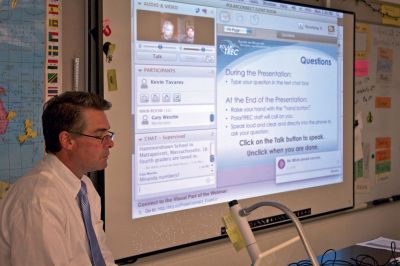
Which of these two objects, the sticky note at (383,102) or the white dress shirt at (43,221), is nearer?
the white dress shirt at (43,221)

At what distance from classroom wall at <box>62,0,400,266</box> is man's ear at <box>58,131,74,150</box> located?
0.47 m

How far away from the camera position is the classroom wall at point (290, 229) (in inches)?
84.8

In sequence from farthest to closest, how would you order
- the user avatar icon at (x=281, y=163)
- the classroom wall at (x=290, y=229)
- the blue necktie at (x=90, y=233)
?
the user avatar icon at (x=281, y=163)
the classroom wall at (x=290, y=229)
the blue necktie at (x=90, y=233)

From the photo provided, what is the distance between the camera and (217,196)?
264 cm

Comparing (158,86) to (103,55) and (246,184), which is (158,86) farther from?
(246,184)

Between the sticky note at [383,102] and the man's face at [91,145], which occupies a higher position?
the sticky note at [383,102]


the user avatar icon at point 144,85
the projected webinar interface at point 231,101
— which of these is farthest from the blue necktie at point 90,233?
the user avatar icon at point 144,85

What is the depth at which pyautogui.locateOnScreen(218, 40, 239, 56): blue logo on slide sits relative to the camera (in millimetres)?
2619

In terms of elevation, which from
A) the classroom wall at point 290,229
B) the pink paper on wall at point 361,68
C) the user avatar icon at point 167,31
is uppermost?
the user avatar icon at point 167,31

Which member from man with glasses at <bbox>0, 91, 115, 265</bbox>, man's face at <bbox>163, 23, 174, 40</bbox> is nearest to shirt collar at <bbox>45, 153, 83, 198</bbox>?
man with glasses at <bbox>0, 91, 115, 265</bbox>

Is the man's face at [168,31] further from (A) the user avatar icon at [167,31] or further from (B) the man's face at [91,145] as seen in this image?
(B) the man's face at [91,145]

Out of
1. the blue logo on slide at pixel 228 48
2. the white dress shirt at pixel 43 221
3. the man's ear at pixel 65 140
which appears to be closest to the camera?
the white dress shirt at pixel 43 221

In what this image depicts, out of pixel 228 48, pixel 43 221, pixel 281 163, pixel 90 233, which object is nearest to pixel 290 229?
pixel 281 163

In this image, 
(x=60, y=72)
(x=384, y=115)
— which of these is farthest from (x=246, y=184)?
(x=384, y=115)
